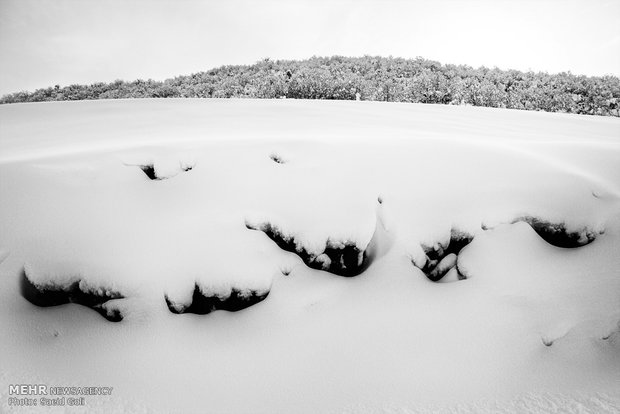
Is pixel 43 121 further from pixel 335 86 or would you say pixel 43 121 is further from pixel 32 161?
pixel 335 86

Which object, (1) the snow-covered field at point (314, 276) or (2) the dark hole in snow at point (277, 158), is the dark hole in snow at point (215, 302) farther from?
(2) the dark hole in snow at point (277, 158)

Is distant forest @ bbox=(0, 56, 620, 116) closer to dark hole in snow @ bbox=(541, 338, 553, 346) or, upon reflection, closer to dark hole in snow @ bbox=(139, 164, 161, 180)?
dark hole in snow @ bbox=(139, 164, 161, 180)

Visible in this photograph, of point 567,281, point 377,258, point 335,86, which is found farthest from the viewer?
point 335,86

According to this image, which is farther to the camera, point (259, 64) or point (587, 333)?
point (259, 64)

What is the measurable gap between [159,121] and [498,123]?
296 centimetres

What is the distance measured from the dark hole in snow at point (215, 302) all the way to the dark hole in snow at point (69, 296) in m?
0.23

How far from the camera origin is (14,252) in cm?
154

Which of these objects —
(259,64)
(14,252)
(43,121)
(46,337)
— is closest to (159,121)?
(43,121)

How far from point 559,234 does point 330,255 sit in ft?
3.44

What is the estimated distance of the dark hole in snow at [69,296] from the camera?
1.47 metres

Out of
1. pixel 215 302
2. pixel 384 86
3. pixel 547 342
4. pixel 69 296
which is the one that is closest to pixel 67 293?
pixel 69 296

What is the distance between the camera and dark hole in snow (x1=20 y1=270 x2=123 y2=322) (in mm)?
1467

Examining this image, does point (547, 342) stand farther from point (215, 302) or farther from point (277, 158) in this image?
point (277, 158)

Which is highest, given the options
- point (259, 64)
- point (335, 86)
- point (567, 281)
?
point (259, 64)
